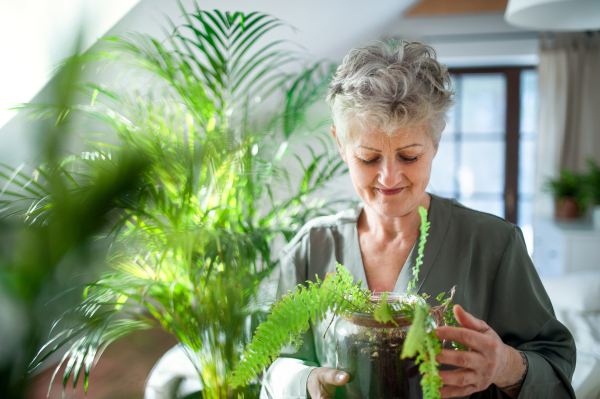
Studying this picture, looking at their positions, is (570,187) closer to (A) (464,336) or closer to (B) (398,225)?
(B) (398,225)

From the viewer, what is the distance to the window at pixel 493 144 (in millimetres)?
4414

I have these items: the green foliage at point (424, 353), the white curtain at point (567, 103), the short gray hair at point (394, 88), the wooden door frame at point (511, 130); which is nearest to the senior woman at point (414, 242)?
the short gray hair at point (394, 88)

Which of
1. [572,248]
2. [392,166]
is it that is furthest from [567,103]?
[392,166]

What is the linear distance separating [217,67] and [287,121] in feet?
1.19

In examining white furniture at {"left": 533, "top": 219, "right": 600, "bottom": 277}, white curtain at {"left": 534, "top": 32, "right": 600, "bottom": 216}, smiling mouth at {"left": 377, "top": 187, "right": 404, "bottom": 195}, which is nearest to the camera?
smiling mouth at {"left": 377, "top": 187, "right": 404, "bottom": 195}

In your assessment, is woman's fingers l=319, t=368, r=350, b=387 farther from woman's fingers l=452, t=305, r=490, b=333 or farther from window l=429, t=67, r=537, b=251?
window l=429, t=67, r=537, b=251

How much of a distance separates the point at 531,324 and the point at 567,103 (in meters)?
3.97

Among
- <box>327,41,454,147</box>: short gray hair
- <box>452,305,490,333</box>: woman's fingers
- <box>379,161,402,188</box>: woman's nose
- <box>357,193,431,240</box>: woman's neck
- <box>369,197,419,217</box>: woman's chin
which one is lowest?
<box>452,305,490,333</box>: woman's fingers

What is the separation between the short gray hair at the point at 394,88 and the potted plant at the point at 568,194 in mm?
3593

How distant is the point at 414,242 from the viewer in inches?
37.7

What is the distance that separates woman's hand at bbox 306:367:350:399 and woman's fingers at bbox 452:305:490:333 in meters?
0.17

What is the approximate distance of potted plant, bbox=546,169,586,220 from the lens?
3.78 m

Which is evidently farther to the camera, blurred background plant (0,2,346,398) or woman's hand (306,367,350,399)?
blurred background plant (0,2,346,398)

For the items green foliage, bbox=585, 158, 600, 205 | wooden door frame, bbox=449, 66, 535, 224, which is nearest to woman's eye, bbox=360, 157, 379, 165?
green foliage, bbox=585, 158, 600, 205
